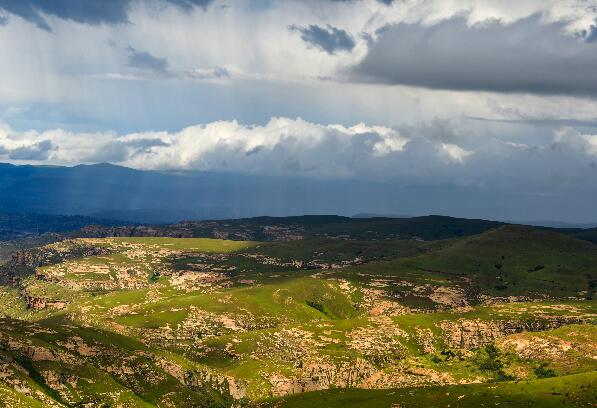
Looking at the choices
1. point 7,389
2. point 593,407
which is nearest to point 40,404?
point 7,389

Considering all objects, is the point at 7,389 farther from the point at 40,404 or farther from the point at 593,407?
the point at 593,407
